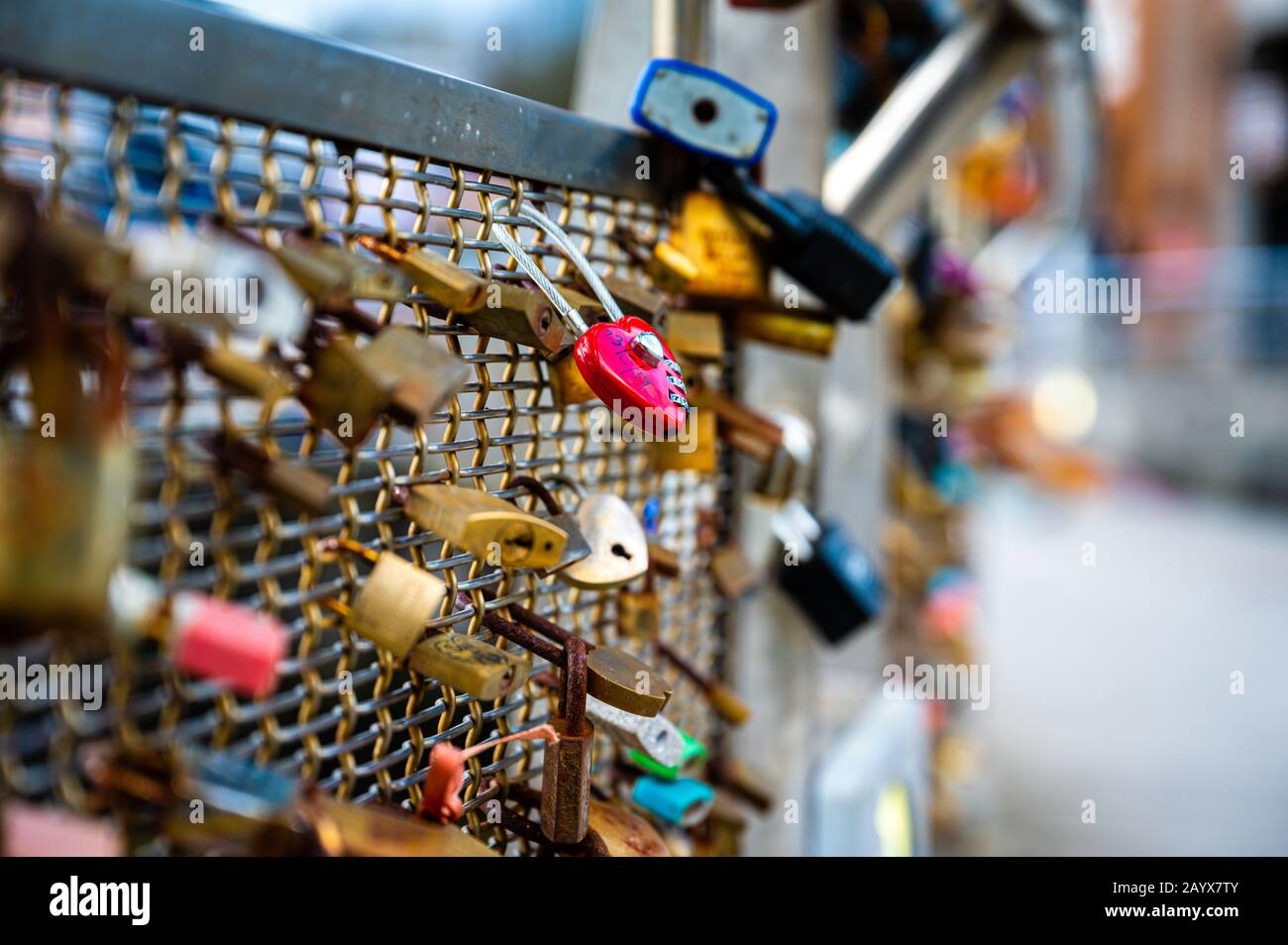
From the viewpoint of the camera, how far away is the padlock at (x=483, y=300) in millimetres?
527

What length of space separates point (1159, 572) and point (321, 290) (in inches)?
224

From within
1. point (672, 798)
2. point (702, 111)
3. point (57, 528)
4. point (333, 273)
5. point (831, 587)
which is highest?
point (702, 111)

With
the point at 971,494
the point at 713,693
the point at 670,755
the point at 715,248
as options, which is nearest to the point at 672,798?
the point at 670,755

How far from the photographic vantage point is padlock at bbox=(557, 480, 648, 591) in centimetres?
64

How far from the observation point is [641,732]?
0.65m

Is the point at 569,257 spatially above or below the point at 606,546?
above

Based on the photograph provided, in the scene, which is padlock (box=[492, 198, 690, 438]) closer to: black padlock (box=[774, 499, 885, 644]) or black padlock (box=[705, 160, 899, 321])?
black padlock (box=[705, 160, 899, 321])

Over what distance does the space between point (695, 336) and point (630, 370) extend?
0.20m

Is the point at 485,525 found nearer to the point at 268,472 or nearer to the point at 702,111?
the point at 268,472

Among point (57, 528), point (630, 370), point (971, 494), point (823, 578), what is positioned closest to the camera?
point (57, 528)

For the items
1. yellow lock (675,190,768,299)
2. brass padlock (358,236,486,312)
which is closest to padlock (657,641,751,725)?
yellow lock (675,190,768,299)

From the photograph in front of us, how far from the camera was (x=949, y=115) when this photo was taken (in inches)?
47.8
